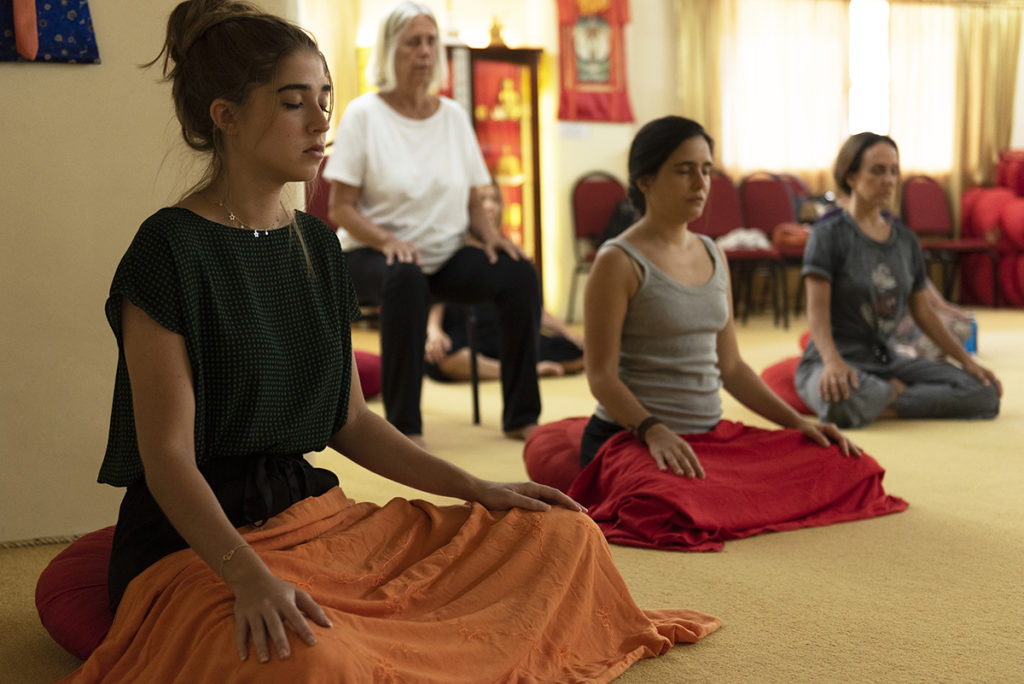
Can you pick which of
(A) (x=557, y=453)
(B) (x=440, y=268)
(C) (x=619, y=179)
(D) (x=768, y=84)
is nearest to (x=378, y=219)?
(B) (x=440, y=268)

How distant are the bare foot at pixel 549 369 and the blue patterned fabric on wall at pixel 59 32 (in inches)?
114

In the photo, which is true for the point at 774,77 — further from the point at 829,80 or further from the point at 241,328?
the point at 241,328

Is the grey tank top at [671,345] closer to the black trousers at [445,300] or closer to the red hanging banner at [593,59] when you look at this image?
the black trousers at [445,300]

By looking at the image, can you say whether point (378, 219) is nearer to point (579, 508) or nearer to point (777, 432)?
point (777, 432)

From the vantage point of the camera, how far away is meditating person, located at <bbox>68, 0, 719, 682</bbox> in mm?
1247

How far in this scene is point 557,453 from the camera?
262 cm

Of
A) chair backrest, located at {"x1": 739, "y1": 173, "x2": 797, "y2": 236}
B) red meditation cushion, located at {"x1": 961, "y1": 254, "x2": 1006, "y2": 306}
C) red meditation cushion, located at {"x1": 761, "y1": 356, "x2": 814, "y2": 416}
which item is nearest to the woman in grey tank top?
red meditation cushion, located at {"x1": 761, "y1": 356, "x2": 814, "y2": 416}

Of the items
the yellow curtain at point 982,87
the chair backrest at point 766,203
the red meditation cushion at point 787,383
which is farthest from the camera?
the yellow curtain at point 982,87

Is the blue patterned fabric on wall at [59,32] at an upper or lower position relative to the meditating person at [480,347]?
upper

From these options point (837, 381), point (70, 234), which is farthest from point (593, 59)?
point (70, 234)

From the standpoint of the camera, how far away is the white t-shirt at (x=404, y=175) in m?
3.36

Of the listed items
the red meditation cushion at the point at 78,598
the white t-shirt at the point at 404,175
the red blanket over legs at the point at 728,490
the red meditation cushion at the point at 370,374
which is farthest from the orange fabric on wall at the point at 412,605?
the red meditation cushion at the point at 370,374

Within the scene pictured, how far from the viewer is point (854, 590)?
1870mm

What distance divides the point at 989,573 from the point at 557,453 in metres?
0.99
